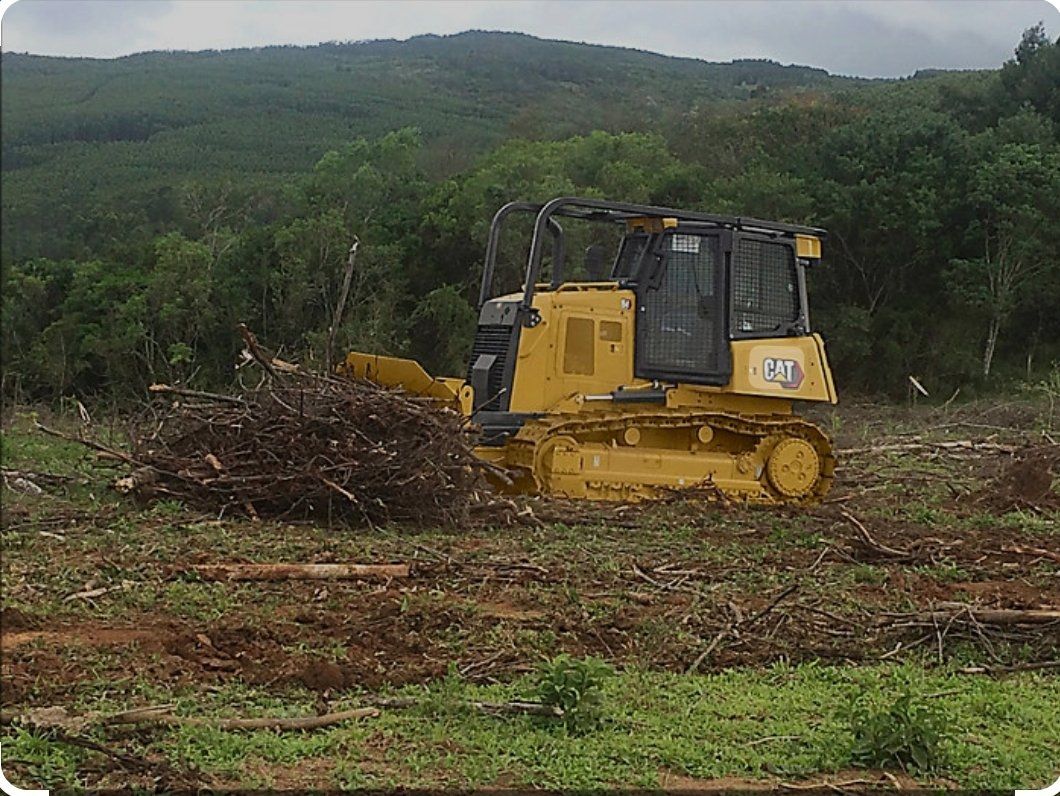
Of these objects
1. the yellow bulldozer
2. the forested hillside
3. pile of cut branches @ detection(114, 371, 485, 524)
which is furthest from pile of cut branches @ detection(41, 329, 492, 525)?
the forested hillside

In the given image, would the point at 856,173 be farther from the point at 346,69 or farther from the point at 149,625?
the point at 149,625

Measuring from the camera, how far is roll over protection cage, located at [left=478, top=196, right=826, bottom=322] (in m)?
12.0

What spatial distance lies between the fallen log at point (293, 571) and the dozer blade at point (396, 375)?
3.59m

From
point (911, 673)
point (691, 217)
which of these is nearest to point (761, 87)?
point (691, 217)

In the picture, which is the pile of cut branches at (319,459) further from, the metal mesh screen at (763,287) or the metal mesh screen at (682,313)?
the metal mesh screen at (763,287)

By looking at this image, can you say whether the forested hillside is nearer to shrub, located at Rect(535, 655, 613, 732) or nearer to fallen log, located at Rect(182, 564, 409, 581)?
fallen log, located at Rect(182, 564, 409, 581)

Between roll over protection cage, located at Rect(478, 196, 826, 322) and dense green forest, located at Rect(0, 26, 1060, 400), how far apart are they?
5.98m

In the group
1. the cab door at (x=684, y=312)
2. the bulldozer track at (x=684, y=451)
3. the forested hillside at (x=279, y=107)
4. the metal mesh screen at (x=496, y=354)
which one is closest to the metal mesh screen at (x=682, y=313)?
the cab door at (x=684, y=312)

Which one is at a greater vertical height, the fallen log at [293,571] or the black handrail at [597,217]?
the black handrail at [597,217]

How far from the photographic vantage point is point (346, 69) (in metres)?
22.0

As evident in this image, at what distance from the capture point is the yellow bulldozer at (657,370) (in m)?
12.1

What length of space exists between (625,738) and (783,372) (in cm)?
774

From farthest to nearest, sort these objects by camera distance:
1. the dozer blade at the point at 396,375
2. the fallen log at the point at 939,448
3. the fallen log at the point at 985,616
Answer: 1. the fallen log at the point at 939,448
2. the dozer blade at the point at 396,375
3. the fallen log at the point at 985,616

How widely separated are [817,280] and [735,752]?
84.1 feet
